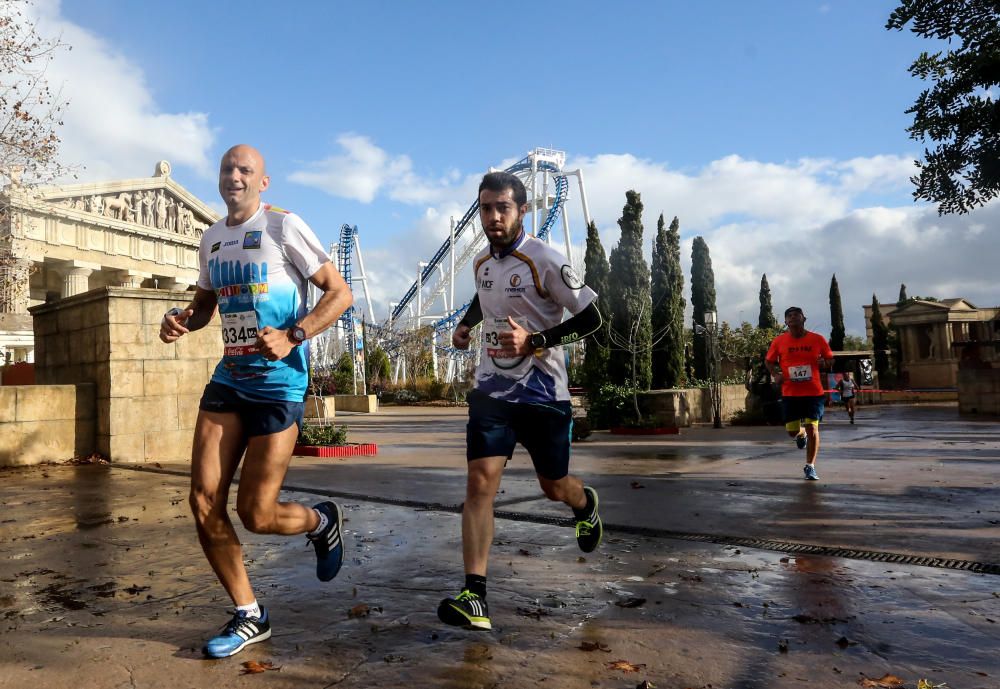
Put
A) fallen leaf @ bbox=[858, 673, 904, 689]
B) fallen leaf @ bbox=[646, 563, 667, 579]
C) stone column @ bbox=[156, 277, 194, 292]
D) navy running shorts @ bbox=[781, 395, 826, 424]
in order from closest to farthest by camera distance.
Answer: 1. fallen leaf @ bbox=[858, 673, 904, 689]
2. fallen leaf @ bbox=[646, 563, 667, 579]
3. navy running shorts @ bbox=[781, 395, 826, 424]
4. stone column @ bbox=[156, 277, 194, 292]

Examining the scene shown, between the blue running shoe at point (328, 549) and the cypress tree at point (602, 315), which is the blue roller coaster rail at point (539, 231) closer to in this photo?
the cypress tree at point (602, 315)

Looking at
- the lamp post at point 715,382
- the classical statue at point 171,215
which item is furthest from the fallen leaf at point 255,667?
the classical statue at point 171,215

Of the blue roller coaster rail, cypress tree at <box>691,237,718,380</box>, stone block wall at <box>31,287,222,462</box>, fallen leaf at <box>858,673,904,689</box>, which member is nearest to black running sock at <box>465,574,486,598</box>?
fallen leaf at <box>858,673,904,689</box>

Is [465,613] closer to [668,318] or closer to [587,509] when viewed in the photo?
[587,509]

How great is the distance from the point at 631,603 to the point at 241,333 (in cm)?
186

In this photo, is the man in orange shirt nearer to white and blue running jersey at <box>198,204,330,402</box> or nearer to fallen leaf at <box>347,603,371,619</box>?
fallen leaf at <box>347,603,371,619</box>

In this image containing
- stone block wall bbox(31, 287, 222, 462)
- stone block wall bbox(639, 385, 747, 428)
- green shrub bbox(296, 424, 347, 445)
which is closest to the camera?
stone block wall bbox(31, 287, 222, 462)

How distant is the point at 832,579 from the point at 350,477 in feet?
16.8

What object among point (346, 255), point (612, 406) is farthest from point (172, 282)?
point (612, 406)

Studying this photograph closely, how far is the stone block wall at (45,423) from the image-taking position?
8461 millimetres

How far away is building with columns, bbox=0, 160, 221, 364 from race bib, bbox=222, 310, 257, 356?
3895cm

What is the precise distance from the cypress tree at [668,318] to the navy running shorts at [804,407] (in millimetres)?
12299

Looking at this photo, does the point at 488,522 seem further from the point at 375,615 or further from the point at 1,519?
the point at 1,519

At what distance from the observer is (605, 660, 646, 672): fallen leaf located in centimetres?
239
